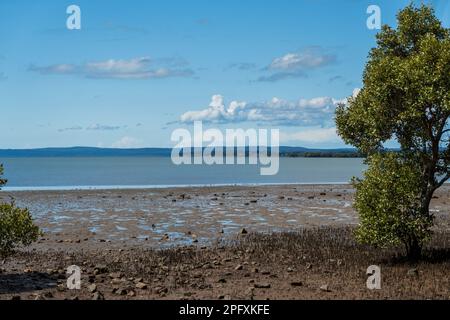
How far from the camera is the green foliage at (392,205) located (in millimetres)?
25531

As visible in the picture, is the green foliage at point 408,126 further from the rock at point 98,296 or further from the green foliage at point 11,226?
the green foliage at point 11,226

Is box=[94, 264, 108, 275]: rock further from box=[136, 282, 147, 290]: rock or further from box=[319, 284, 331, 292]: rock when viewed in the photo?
box=[319, 284, 331, 292]: rock

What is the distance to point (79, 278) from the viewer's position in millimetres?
23703

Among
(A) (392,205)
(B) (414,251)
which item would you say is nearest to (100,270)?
(A) (392,205)

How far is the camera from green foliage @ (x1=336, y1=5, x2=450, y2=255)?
24844mm

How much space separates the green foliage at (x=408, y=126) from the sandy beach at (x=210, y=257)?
244 centimetres

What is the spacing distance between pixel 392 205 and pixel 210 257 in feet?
34.5

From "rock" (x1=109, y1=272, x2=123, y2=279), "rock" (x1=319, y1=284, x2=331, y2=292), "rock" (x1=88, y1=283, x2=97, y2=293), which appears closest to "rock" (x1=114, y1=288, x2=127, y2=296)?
"rock" (x1=88, y1=283, x2=97, y2=293)

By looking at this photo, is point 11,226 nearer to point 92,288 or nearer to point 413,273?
point 92,288

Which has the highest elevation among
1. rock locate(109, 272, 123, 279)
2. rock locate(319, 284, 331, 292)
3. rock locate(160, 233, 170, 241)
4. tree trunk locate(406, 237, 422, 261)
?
tree trunk locate(406, 237, 422, 261)

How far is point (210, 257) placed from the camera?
30.5m
